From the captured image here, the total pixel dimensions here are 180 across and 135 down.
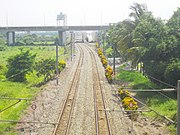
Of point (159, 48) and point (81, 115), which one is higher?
point (159, 48)

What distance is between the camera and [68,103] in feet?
78.4

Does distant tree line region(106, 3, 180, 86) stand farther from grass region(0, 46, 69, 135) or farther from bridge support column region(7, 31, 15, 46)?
bridge support column region(7, 31, 15, 46)

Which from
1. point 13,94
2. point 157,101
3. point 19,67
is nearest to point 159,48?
point 157,101

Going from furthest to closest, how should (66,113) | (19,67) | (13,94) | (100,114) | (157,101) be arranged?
(19,67), (13,94), (157,101), (66,113), (100,114)

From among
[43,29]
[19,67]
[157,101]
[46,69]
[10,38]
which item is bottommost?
[157,101]

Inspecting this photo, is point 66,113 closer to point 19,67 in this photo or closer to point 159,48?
point 159,48

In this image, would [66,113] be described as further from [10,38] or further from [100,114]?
[10,38]

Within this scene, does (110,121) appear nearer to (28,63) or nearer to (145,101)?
(145,101)

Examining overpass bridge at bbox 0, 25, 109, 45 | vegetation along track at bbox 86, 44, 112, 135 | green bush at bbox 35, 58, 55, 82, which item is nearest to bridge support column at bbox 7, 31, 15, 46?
overpass bridge at bbox 0, 25, 109, 45

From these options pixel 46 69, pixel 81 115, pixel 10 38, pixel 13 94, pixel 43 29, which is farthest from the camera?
pixel 43 29

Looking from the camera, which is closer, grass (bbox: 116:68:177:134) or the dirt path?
the dirt path

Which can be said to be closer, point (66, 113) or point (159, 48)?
point (66, 113)

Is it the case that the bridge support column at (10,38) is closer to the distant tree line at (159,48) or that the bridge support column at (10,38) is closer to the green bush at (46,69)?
the green bush at (46,69)

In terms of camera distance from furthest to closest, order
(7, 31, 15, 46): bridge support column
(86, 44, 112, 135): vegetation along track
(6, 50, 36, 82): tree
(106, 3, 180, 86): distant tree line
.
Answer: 1. (7, 31, 15, 46): bridge support column
2. (6, 50, 36, 82): tree
3. (106, 3, 180, 86): distant tree line
4. (86, 44, 112, 135): vegetation along track
